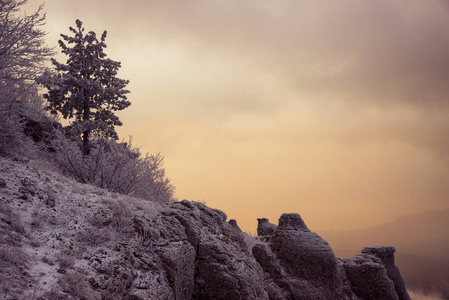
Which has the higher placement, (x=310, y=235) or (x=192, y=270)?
(x=310, y=235)

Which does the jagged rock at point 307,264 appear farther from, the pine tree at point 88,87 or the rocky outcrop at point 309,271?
the pine tree at point 88,87

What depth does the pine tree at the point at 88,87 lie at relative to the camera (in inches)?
808

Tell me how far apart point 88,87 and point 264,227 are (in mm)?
18003

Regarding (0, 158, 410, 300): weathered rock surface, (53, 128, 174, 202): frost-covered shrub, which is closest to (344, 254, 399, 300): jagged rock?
(0, 158, 410, 300): weathered rock surface

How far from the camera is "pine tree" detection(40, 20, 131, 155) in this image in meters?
20.5

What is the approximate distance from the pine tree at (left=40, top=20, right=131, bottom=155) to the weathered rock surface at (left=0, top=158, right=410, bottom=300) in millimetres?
12707

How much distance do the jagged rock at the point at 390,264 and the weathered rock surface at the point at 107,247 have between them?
11.0 m

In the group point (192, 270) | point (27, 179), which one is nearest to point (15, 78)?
point (27, 179)

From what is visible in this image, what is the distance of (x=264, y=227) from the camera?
26.3 metres

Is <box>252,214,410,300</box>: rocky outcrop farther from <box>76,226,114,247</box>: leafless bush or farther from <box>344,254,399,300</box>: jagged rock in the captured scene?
<box>76,226,114,247</box>: leafless bush

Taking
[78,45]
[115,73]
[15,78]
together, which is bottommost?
[15,78]

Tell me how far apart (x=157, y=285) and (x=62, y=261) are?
1802 millimetres

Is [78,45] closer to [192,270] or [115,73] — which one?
[115,73]

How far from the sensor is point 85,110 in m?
20.8
